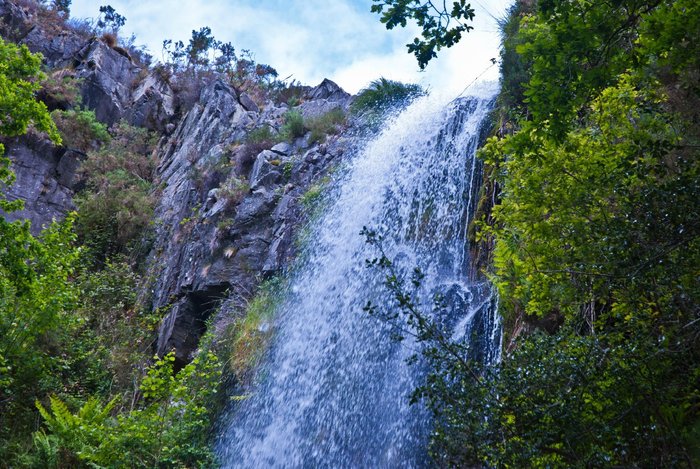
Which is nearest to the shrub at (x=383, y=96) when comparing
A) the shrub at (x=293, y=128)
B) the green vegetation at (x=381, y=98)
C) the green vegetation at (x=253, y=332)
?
the green vegetation at (x=381, y=98)

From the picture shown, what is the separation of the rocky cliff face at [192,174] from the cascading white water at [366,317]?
4.85 feet

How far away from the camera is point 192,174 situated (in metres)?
16.2

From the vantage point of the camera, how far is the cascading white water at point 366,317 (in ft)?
25.1

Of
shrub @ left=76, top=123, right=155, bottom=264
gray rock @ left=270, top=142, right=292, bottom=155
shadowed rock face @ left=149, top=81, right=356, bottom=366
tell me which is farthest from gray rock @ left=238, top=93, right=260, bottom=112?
gray rock @ left=270, top=142, right=292, bottom=155

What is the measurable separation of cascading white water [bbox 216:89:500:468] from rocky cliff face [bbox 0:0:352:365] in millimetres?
1478

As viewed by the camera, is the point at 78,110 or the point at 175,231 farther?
the point at 78,110

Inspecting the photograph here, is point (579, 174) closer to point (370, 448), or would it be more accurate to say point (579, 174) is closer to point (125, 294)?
point (370, 448)

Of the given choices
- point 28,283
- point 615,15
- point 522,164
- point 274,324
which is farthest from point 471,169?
point 28,283

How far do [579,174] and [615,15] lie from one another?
1396 millimetres

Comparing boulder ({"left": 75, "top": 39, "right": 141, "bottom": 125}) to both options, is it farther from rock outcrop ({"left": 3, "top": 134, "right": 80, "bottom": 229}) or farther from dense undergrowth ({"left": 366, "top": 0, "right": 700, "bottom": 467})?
dense undergrowth ({"left": 366, "top": 0, "right": 700, "bottom": 467})

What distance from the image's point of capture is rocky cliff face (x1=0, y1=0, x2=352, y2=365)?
39.7 feet

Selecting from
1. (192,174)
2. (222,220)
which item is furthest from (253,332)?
(192,174)

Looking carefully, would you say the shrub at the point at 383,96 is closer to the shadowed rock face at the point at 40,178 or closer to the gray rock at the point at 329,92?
the gray rock at the point at 329,92

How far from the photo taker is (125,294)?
1363cm
